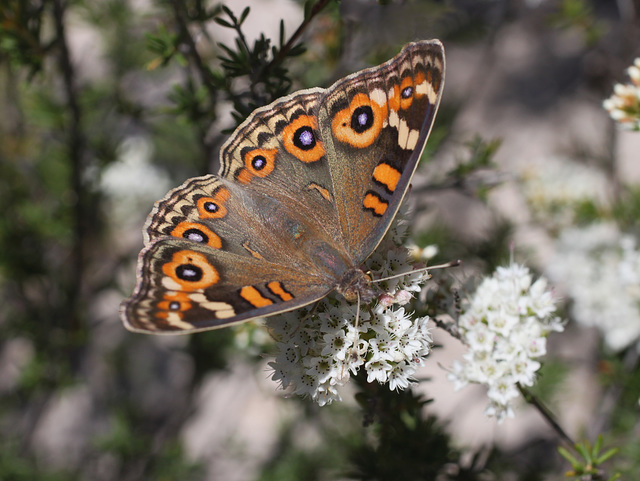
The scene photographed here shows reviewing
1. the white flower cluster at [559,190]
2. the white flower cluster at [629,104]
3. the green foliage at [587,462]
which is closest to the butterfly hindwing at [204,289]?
the green foliage at [587,462]

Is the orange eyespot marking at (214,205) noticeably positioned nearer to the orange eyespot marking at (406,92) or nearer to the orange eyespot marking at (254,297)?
the orange eyespot marking at (254,297)

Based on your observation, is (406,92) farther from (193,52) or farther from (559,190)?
(559,190)

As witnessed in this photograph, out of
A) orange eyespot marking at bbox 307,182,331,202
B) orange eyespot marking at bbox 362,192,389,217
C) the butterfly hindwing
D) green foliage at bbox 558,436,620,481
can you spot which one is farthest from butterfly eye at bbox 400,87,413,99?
green foliage at bbox 558,436,620,481

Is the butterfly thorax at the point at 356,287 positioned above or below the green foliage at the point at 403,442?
above

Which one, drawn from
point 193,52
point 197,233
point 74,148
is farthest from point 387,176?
point 74,148

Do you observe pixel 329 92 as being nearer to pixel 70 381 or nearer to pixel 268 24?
pixel 70 381

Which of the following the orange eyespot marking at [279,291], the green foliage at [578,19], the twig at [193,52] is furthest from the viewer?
the green foliage at [578,19]
